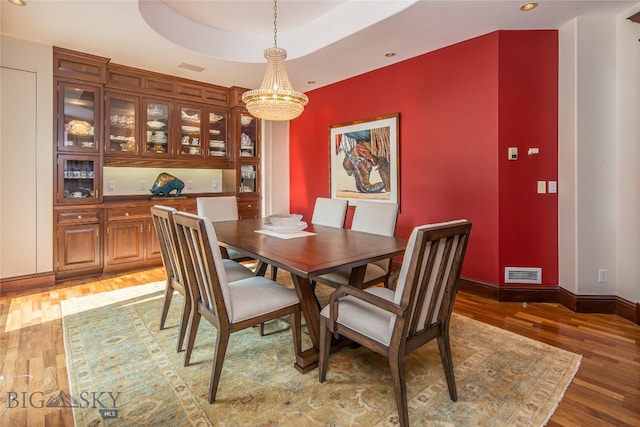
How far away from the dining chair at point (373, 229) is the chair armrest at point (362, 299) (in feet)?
2.01

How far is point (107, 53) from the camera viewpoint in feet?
12.2

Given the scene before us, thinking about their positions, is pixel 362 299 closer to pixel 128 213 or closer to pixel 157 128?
pixel 128 213

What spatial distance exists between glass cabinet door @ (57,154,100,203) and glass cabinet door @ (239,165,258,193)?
189 centimetres

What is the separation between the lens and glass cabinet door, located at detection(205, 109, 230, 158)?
4898 millimetres

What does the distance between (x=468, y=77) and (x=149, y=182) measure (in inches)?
169

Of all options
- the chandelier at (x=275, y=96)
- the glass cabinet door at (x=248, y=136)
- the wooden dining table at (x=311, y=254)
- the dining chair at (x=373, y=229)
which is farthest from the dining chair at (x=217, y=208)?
the glass cabinet door at (x=248, y=136)

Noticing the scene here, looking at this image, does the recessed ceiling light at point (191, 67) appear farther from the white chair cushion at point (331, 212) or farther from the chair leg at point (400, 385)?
the chair leg at point (400, 385)

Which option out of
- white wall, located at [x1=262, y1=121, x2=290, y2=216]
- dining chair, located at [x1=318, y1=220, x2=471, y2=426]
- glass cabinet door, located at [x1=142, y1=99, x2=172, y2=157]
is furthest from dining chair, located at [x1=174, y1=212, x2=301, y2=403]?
white wall, located at [x1=262, y1=121, x2=290, y2=216]

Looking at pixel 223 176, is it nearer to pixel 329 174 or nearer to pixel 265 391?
pixel 329 174

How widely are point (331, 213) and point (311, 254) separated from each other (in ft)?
4.53

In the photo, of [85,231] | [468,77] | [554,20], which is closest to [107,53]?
[85,231]

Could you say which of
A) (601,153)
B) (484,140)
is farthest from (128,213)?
(601,153)

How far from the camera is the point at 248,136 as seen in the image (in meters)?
5.22

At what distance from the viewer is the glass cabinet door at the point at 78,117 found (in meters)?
3.65
